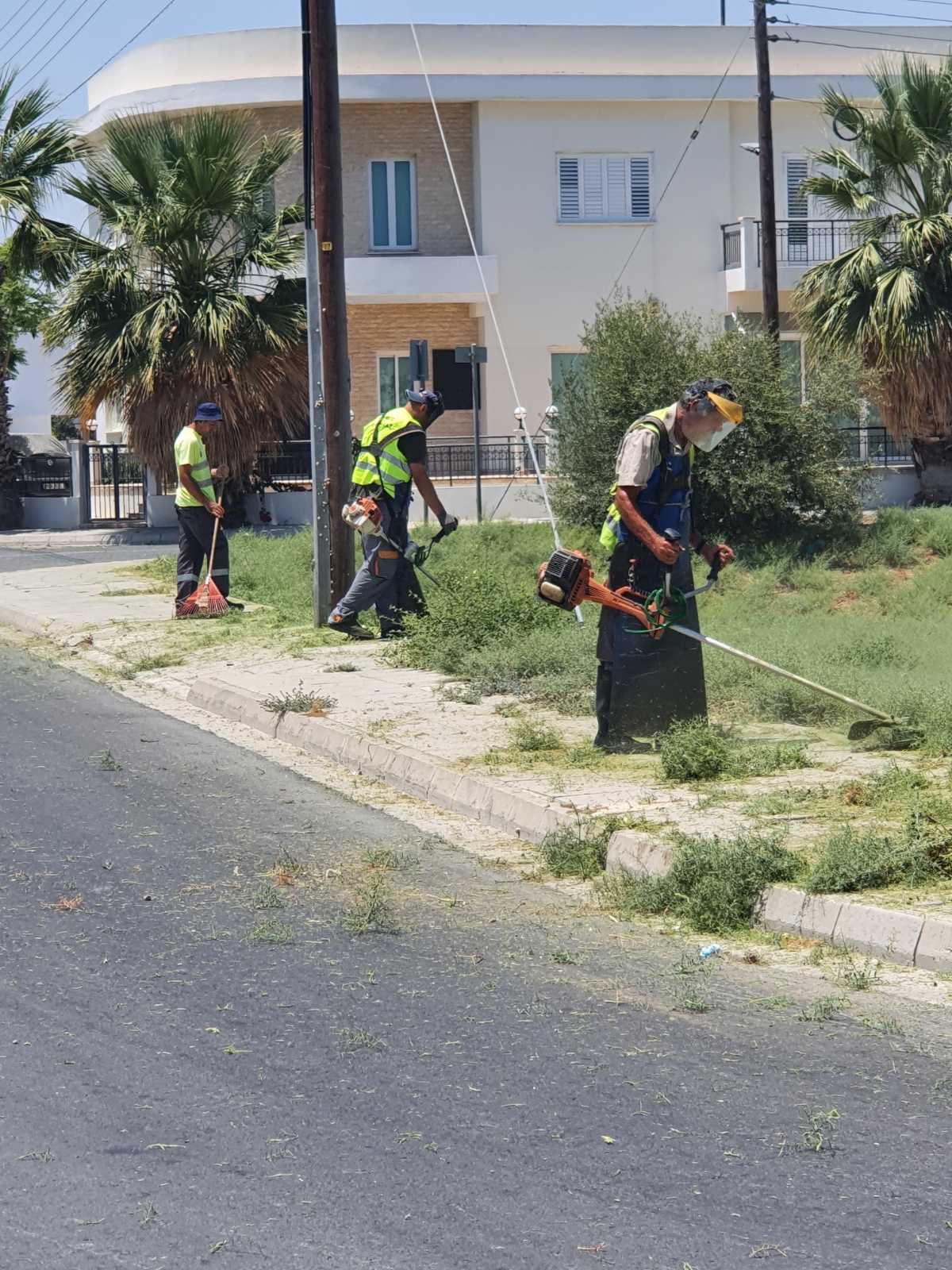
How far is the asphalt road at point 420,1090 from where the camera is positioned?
4020 mm

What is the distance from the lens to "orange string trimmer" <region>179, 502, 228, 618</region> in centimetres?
1591

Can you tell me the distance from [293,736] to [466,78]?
996 inches

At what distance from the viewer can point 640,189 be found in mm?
34562

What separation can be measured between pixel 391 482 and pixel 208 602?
3.54 meters

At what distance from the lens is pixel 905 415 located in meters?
26.7

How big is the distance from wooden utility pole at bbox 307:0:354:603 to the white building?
63.4ft

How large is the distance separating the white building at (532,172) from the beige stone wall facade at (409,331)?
4cm

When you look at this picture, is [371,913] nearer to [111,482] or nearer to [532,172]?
[111,482]

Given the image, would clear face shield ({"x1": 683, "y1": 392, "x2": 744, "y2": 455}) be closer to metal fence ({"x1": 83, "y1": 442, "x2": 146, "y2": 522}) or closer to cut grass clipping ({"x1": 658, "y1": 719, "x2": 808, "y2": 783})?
cut grass clipping ({"x1": 658, "y1": 719, "x2": 808, "y2": 783})

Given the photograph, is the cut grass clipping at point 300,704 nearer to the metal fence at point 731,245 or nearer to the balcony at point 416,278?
the balcony at point 416,278

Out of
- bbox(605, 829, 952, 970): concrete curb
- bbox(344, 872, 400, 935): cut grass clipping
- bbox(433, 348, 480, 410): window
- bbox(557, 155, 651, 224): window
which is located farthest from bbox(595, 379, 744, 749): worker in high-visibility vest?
bbox(557, 155, 651, 224): window

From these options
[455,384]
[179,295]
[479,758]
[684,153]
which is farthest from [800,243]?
[479,758]

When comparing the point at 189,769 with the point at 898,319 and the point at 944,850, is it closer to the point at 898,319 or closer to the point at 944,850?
the point at 944,850

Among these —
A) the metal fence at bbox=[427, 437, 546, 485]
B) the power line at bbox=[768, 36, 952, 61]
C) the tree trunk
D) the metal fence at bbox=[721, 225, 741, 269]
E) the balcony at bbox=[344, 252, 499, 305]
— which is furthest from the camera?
the power line at bbox=[768, 36, 952, 61]
